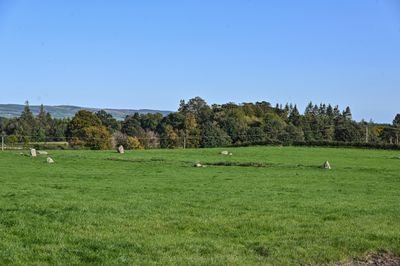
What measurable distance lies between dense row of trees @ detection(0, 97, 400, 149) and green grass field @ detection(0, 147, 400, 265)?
42942 millimetres

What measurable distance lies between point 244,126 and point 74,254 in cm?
7252

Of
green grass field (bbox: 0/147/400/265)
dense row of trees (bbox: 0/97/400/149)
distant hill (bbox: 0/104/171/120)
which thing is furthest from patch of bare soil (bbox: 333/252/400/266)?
distant hill (bbox: 0/104/171/120)

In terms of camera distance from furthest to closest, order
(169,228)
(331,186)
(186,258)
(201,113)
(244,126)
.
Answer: (201,113)
(244,126)
(331,186)
(169,228)
(186,258)

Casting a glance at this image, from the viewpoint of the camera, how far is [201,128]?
7750 centimetres

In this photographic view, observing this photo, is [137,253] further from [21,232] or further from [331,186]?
[331,186]

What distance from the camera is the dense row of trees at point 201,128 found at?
68100mm

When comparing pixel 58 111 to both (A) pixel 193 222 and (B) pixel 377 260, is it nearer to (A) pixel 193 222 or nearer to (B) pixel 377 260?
(A) pixel 193 222

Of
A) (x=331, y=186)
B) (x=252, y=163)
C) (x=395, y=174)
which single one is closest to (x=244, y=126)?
(x=252, y=163)

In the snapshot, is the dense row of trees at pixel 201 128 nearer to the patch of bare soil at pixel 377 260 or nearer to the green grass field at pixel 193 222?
the green grass field at pixel 193 222

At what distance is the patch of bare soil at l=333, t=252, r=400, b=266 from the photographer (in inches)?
342

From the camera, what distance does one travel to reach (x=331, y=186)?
2161 centimetres

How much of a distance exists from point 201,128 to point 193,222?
65828 millimetres

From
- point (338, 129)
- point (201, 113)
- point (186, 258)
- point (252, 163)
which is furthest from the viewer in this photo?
point (201, 113)

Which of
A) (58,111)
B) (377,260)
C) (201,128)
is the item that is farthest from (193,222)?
(58,111)
